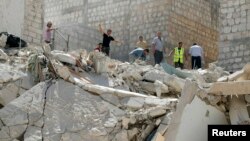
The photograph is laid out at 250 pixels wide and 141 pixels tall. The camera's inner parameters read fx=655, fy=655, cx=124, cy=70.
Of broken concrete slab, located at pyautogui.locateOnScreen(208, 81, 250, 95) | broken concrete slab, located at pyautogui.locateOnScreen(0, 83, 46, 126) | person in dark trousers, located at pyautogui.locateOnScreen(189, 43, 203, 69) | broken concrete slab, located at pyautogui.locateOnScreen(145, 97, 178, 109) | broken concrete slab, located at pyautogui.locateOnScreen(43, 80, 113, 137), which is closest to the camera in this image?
broken concrete slab, located at pyautogui.locateOnScreen(208, 81, 250, 95)

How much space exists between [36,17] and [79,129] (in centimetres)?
810

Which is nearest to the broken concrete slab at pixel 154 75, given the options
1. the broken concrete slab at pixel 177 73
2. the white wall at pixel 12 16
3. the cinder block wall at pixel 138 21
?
the broken concrete slab at pixel 177 73

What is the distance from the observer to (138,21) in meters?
21.2

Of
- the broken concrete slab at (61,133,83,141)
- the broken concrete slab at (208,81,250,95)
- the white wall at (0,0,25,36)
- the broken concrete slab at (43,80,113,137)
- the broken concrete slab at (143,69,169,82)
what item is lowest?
the broken concrete slab at (61,133,83,141)

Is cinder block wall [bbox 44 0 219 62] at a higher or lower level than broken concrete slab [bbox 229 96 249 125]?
higher

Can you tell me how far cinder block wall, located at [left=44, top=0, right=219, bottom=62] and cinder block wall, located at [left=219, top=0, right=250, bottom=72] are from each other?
104 inches

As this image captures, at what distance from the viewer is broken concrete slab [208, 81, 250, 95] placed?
790cm

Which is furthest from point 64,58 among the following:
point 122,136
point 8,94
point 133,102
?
point 122,136

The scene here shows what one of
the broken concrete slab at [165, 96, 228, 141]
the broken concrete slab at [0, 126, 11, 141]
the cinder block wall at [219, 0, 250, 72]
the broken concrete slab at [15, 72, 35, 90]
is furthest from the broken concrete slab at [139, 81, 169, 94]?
the cinder block wall at [219, 0, 250, 72]

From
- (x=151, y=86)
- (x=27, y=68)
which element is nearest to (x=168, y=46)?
(x=151, y=86)

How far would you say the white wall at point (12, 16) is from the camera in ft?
53.3

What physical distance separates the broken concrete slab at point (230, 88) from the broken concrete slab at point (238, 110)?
0.50ft

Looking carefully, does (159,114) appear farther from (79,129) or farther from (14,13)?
(14,13)

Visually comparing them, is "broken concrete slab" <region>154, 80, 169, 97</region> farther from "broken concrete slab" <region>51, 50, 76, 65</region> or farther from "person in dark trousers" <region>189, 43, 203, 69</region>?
"person in dark trousers" <region>189, 43, 203, 69</region>
